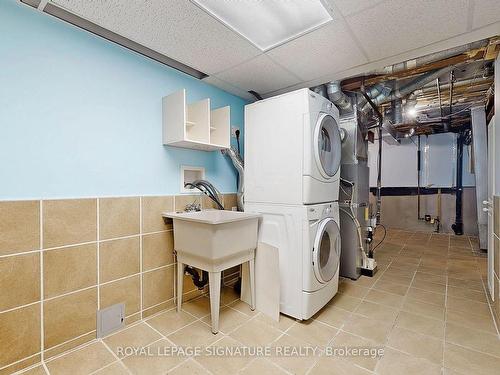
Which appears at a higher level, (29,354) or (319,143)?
(319,143)

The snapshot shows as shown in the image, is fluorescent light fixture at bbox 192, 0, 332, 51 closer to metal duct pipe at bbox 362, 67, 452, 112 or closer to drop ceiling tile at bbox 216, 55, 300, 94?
drop ceiling tile at bbox 216, 55, 300, 94

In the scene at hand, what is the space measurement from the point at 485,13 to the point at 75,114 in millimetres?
2617

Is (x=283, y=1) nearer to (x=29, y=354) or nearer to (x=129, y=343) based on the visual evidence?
(x=129, y=343)

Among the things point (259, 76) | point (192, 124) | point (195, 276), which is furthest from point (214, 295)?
point (259, 76)

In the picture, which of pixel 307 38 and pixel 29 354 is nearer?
pixel 29 354

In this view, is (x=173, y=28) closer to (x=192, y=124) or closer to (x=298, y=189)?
(x=192, y=124)

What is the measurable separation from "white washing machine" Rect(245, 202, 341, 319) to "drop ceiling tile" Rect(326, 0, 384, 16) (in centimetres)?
127

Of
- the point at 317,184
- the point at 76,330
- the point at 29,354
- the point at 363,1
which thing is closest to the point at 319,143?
the point at 317,184

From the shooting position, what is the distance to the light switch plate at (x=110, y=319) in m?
1.63

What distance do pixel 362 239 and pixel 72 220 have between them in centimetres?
283

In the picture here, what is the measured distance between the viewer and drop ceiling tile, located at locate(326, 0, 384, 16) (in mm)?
1322

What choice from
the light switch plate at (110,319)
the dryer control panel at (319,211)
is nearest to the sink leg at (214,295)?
the light switch plate at (110,319)

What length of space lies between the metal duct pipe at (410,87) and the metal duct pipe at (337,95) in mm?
444

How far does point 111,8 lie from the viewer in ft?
4.45
